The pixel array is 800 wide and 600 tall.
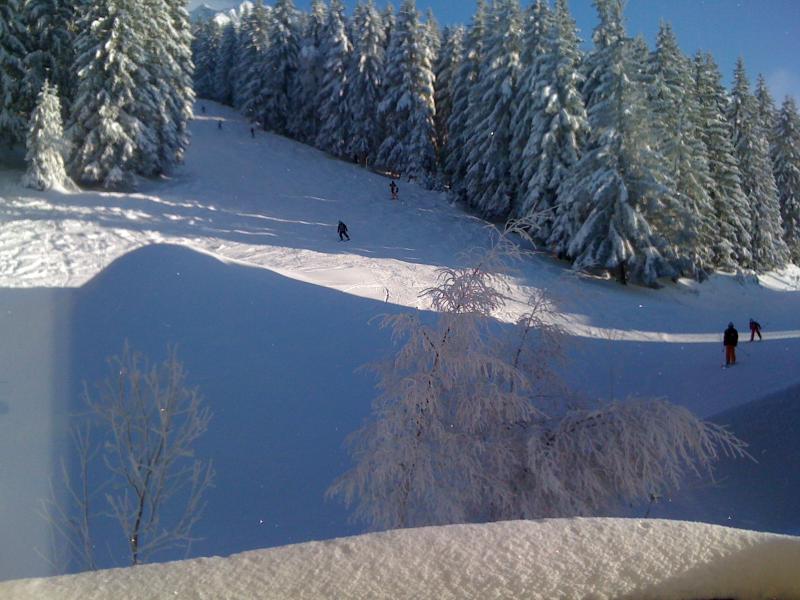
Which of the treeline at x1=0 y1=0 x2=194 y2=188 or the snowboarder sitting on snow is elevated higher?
the treeline at x1=0 y1=0 x2=194 y2=188

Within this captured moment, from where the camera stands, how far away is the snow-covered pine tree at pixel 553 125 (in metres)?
29.5

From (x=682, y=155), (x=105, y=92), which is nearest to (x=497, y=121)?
(x=682, y=155)

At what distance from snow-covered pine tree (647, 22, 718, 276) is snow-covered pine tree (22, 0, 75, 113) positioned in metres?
27.6

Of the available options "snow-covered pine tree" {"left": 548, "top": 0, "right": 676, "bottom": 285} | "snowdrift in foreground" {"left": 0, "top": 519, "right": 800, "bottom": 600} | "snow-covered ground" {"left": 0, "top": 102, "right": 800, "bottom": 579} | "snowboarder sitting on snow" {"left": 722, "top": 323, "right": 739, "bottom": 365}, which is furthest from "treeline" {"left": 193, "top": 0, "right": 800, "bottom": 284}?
"snowdrift in foreground" {"left": 0, "top": 519, "right": 800, "bottom": 600}

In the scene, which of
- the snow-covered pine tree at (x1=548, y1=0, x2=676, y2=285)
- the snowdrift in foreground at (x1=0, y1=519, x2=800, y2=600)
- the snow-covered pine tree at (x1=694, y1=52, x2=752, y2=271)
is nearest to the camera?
the snowdrift in foreground at (x1=0, y1=519, x2=800, y2=600)

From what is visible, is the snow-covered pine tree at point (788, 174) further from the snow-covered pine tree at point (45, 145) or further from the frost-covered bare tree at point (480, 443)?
the snow-covered pine tree at point (45, 145)

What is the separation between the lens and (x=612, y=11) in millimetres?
27422

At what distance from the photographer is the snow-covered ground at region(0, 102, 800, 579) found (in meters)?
12.0

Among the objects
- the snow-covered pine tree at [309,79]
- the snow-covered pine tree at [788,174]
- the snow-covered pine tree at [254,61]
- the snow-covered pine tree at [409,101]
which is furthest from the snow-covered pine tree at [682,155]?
the snow-covered pine tree at [254,61]

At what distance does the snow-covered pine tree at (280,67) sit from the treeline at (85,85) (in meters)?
15.9

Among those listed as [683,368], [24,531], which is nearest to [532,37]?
[683,368]

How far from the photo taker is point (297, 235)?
28547mm

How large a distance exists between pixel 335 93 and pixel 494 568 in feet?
144

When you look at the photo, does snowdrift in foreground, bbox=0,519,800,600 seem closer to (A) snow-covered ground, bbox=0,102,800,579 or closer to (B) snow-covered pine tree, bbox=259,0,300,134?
(A) snow-covered ground, bbox=0,102,800,579
